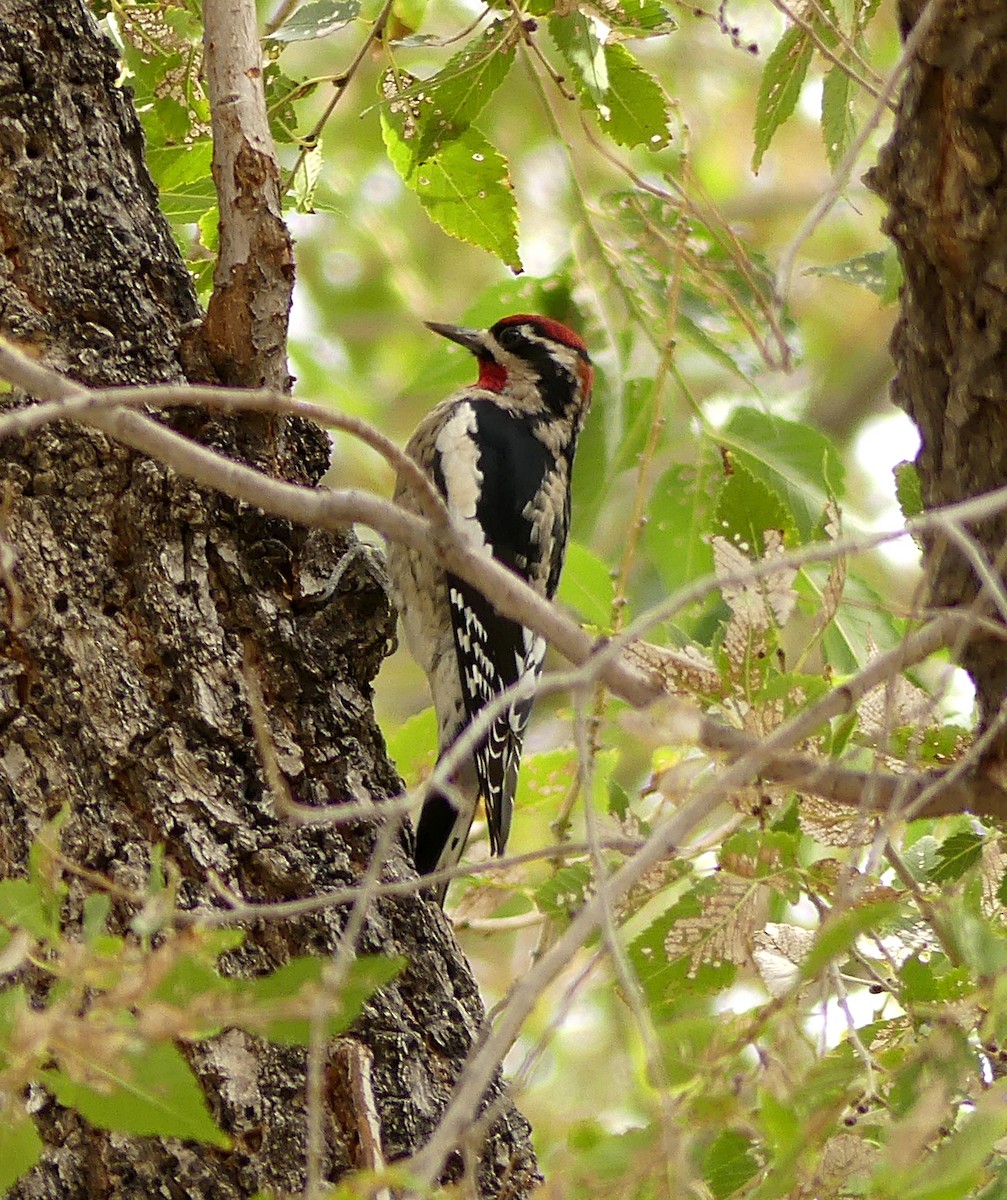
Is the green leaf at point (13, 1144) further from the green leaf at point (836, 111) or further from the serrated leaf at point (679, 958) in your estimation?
the green leaf at point (836, 111)

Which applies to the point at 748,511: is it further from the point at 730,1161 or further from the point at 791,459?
the point at 730,1161

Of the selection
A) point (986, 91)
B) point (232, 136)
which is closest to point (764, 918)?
point (986, 91)

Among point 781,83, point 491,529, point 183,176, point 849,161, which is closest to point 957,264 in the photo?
point 849,161

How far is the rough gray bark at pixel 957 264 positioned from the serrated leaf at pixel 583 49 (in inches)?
29.9

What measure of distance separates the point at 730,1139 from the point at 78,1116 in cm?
75

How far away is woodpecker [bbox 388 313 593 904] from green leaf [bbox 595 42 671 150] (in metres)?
0.85

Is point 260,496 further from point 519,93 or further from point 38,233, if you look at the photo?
point 519,93

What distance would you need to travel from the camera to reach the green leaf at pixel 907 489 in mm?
2193

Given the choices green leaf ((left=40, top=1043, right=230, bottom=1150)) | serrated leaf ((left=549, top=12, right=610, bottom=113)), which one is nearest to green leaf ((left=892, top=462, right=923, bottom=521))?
serrated leaf ((left=549, top=12, right=610, bottom=113))

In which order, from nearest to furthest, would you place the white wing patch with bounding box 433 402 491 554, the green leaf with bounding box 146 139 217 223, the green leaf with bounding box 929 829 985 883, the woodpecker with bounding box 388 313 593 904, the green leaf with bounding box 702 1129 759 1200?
the green leaf with bounding box 702 1129 759 1200 < the green leaf with bounding box 929 829 985 883 < the green leaf with bounding box 146 139 217 223 < the woodpecker with bounding box 388 313 593 904 < the white wing patch with bounding box 433 402 491 554

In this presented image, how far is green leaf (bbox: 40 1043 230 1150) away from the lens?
1262 mm

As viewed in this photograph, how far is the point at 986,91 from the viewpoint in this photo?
62.5 inches

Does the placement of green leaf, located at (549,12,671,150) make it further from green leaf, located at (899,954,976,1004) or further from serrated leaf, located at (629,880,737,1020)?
green leaf, located at (899,954,976,1004)

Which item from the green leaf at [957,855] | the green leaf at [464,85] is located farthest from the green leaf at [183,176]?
the green leaf at [957,855]
